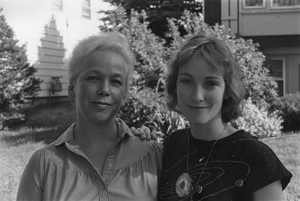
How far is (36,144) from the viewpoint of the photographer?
8.11 meters

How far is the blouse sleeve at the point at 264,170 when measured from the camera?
1.81 metres

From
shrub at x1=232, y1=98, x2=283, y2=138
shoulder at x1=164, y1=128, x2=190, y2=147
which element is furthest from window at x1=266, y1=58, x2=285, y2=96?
shoulder at x1=164, y1=128, x2=190, y2=147

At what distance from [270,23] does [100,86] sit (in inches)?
486

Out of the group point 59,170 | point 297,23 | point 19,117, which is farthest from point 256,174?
point 297,23

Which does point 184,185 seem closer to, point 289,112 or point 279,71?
point 289,112

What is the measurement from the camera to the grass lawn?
18.0 feet

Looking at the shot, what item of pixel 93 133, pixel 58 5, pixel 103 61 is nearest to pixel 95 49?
pixel 103 61

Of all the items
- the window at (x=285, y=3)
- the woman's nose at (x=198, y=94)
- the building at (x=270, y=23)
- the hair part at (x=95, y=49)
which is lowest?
the woman's nose at (x=198, y=94)

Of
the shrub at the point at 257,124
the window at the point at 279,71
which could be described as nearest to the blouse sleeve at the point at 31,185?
the shrub at the point at 257,124

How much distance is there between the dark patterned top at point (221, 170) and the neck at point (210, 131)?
31mm

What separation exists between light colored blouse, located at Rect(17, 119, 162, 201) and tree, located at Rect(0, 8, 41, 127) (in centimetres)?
864

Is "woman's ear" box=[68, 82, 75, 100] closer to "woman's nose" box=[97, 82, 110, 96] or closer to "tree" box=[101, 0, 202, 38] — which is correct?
"woman's nose" box=[97, 82, 110, 96]

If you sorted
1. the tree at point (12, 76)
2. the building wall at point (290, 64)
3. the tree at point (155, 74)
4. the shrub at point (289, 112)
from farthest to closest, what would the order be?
the building wall at point (290, 64) < the tree at point (12, 76) < the shrub at point (289, 112) < the tree at point (155, 74)

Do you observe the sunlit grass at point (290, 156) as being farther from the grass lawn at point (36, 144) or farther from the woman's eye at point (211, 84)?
the woman's eye at point (211, 84)
